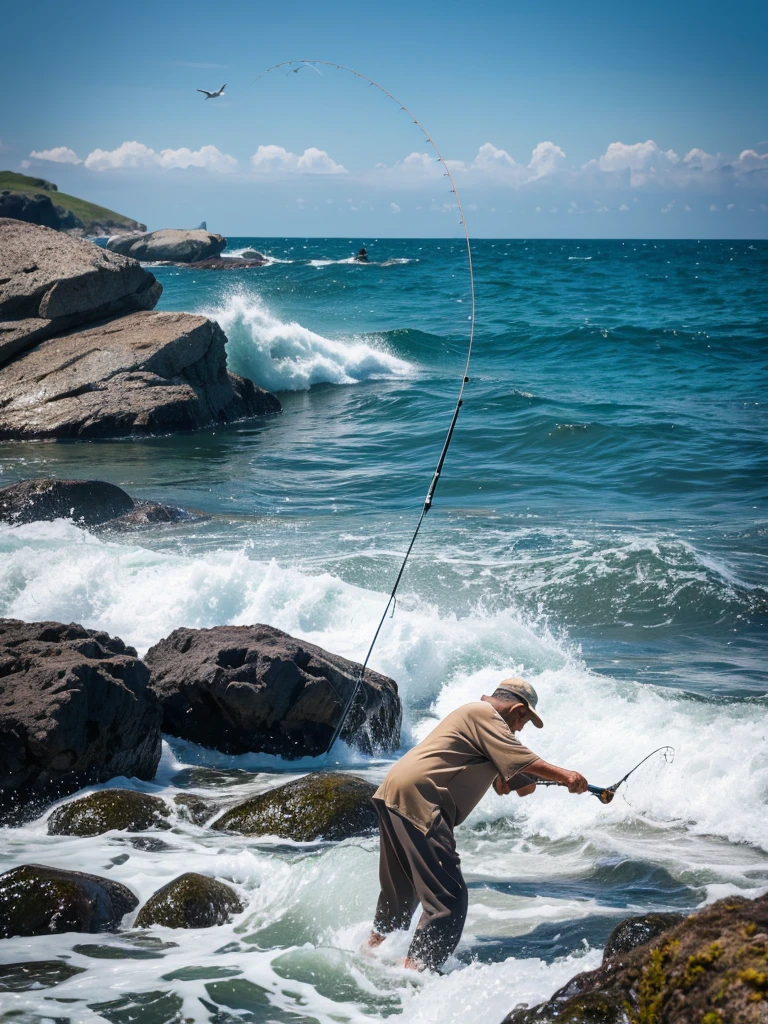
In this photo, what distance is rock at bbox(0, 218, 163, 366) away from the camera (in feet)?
57.4

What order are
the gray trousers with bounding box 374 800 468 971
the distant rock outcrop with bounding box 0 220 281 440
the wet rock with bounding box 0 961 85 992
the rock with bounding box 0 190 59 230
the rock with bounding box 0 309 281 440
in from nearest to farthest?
the wet rock with bounding box 0 961 85 992 < the gray trousers with bounding box 374 800 468 971 < the rock with bounding box 0 309 281 440 < the distant rock outcrop with bounding box 0 220 281 440 < the rock with bounding box 0 190 59 230

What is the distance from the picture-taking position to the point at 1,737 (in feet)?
17.2

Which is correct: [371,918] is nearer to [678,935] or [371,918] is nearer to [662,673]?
[678,935]

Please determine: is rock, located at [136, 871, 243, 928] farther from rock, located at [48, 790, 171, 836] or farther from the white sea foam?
the white sea foam

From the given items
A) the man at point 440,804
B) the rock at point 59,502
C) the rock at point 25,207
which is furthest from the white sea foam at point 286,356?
the rock at point 25,207

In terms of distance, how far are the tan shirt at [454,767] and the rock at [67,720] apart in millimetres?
2321

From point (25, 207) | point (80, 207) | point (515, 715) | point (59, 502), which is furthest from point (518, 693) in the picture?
point (80, 207)

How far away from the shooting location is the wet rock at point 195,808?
524 cm

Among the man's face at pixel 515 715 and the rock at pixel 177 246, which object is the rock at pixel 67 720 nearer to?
the man's face at pixel 515 715

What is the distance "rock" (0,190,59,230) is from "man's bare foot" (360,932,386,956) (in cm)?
7810

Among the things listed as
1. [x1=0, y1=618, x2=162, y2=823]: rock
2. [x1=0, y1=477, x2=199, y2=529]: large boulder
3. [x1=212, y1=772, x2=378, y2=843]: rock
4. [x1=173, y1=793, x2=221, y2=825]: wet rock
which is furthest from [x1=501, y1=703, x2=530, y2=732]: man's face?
[x1=0, y1=477, x2=199, y2=529]: large boulder

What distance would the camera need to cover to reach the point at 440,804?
3.74 meters

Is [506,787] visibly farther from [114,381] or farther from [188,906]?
[114,381]

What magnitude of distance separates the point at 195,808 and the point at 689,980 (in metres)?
3.54
